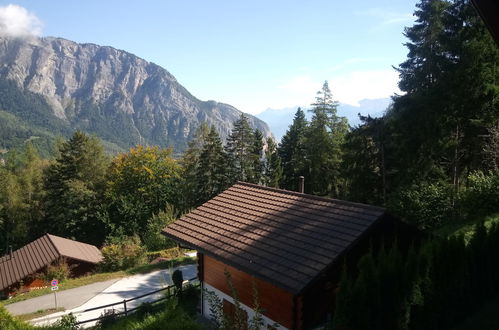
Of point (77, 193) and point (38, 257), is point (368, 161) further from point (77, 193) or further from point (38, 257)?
point (77, 193)

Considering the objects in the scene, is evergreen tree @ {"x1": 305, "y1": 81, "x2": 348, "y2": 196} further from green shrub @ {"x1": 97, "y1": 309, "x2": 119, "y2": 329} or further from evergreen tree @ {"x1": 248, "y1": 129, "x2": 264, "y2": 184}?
green shrub @ {"x1": 97, "y1": 309, "x2": 119, "y2": 329}

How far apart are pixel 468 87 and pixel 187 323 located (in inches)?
841

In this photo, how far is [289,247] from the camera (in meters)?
11.2

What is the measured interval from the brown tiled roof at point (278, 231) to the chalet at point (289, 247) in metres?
0.03

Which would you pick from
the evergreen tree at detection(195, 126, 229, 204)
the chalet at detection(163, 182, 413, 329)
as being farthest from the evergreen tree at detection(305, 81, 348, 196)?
the chalet at detection(163, 182, 413, 329)

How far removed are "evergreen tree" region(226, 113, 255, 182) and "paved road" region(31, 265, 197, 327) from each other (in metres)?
22.7

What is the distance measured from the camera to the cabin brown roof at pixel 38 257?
25.9 metres

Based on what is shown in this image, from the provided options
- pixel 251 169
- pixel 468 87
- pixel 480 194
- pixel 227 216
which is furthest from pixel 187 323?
pixel 251 169

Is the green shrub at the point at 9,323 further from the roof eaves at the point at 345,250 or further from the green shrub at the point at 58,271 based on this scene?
the green shrub at the point at 58,271

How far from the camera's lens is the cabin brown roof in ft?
85.1

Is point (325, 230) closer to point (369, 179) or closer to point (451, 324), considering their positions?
point (451, 324)

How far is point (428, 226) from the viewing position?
20.8 m

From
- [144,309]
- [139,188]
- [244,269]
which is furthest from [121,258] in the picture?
[244,269]

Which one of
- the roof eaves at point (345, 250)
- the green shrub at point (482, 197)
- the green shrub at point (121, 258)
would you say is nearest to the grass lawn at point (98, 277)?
the green shrub at point (121, 258)
